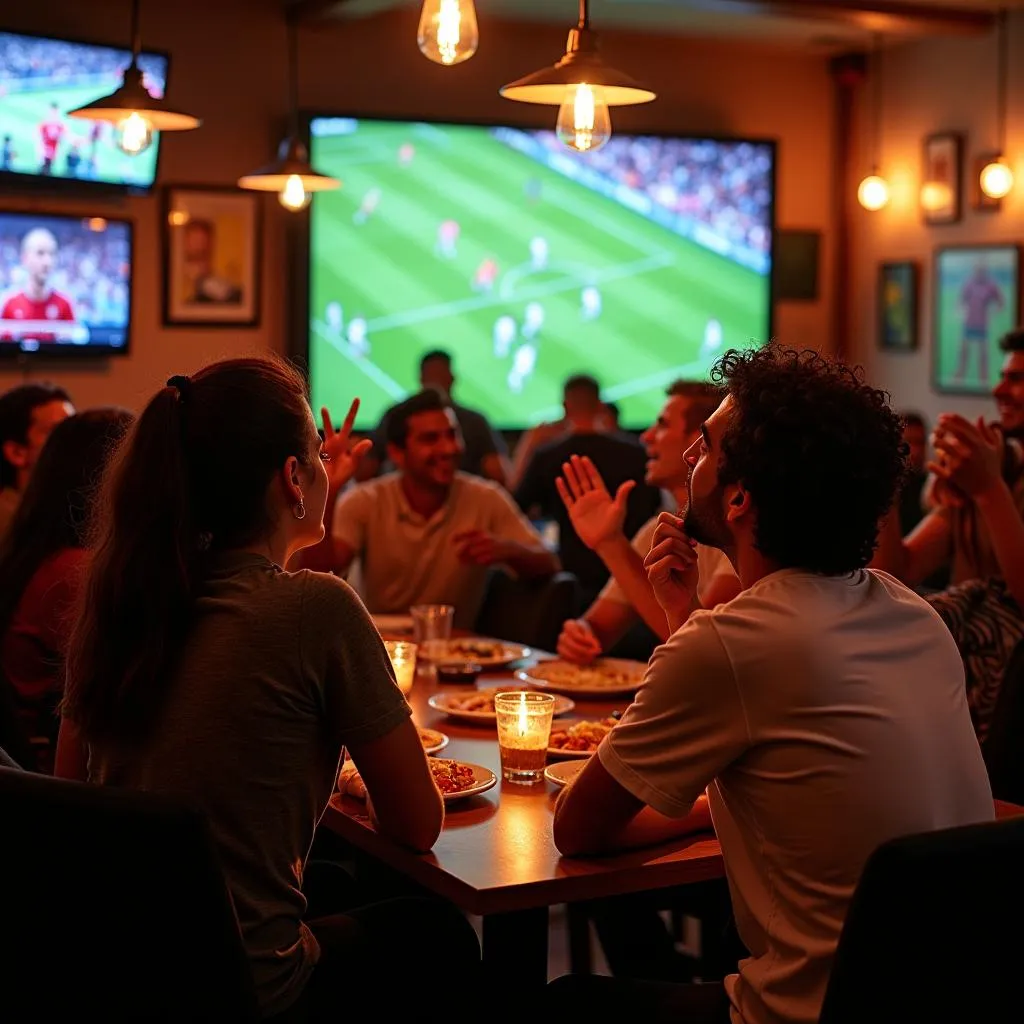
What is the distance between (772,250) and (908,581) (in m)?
4.86

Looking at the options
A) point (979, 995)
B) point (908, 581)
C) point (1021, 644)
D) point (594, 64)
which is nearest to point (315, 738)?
point (979, 995)

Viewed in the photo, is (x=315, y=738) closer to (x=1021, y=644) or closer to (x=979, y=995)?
(x=979, y=995)

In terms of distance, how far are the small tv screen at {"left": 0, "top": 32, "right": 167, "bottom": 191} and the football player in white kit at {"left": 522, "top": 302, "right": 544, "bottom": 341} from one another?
6.94 ft

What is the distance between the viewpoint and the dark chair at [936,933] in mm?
1434

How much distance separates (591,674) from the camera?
3.01 meters

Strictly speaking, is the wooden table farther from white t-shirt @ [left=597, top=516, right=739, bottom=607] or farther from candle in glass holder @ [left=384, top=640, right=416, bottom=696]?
white t-shirt @ [left=597, top=516, right=739, bottom=607]

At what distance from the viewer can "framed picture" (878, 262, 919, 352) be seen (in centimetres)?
792

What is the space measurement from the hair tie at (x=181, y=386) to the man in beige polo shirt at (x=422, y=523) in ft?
7.29

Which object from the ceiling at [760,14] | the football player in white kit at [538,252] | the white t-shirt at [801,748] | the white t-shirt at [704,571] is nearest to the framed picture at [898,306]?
the ceiling at [760,14]

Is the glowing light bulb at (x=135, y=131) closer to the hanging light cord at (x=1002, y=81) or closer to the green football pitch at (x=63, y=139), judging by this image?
the green football pitch at (x=63, y=139)

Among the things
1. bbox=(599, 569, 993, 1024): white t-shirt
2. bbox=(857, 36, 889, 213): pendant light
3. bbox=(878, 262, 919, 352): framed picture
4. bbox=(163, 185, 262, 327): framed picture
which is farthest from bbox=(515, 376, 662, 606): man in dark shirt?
bbox=(599, 569, 993, 1024): white t-shirt

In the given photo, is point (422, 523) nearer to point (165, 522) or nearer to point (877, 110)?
point (165, 522)

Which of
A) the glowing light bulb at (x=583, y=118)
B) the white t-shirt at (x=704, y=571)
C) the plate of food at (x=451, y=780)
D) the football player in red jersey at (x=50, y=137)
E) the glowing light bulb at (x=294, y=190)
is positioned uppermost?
the football player in red jersey at (x=50, y=137)

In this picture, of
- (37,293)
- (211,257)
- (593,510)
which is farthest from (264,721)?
(211,257)
